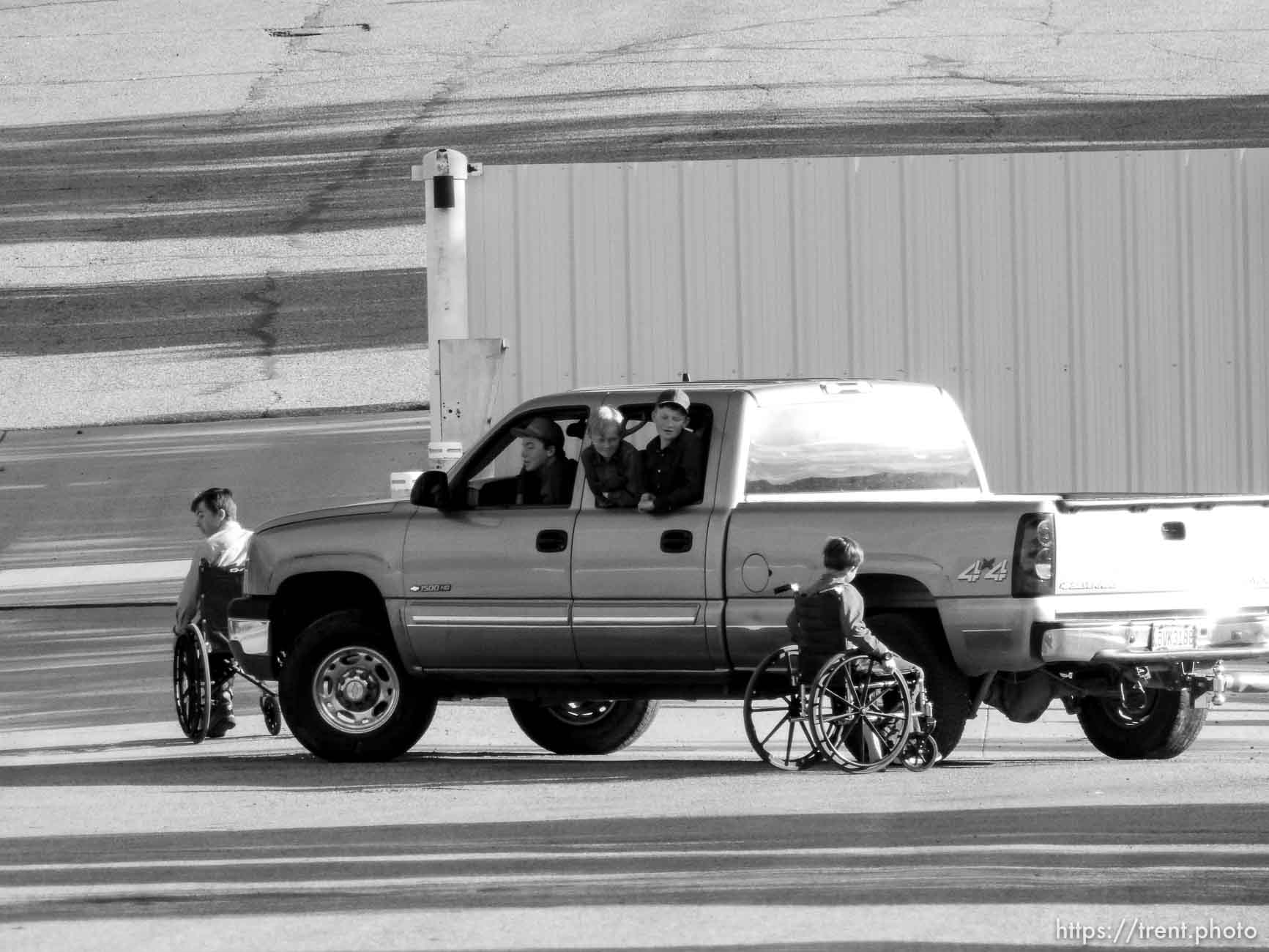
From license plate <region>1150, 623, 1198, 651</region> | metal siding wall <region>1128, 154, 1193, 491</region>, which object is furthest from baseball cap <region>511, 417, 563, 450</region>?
metal siding wall <region>1128, 154, 1193, 491</region>

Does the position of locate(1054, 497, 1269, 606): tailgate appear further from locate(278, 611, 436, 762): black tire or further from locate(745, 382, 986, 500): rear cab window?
locate(278, 611, 436, 762): black tire

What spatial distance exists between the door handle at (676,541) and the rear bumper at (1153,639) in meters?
1.71

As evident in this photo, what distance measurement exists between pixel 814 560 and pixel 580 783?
1484 mm

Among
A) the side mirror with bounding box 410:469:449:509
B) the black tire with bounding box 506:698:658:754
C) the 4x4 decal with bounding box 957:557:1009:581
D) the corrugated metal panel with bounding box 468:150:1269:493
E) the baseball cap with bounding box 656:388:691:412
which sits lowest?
the black tire with bounding box 506:698:658:754

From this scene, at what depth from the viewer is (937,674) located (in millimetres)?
11500

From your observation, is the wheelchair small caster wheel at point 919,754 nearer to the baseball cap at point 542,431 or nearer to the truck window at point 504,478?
the truck window at point 504,478

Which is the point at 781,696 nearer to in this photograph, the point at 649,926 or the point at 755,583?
the point at 755,583

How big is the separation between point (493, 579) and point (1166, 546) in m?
3.22

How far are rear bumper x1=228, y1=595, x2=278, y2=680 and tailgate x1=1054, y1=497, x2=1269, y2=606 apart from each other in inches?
165

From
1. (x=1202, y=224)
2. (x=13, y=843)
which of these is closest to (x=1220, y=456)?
(x=1202, y=224)

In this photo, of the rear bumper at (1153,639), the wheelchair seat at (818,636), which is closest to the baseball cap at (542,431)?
the wheelchair seat at (818,636)

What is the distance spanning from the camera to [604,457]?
39.8 feet

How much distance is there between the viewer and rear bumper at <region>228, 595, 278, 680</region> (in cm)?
1292

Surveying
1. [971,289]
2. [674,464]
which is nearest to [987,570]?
[674,464]
